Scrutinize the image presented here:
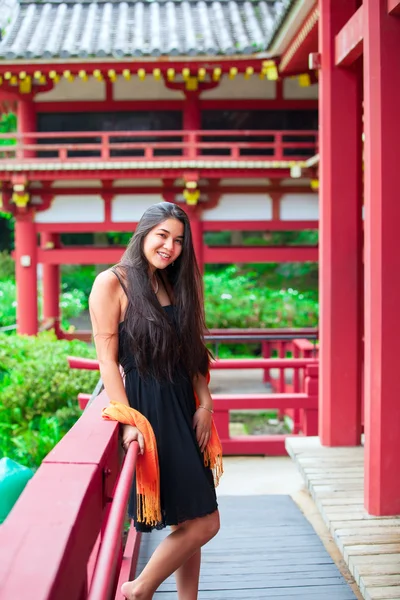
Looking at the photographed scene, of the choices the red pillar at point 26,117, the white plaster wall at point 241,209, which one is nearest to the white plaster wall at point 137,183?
the white plaster wall at point 241,209

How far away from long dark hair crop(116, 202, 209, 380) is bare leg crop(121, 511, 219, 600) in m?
0.53

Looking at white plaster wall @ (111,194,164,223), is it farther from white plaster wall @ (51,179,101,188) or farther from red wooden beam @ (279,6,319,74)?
red wooden beam @ (279,6,319,74)

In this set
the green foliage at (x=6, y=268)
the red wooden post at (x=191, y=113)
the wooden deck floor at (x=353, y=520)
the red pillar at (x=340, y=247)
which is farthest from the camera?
the green foliage at (x=6, y=268)

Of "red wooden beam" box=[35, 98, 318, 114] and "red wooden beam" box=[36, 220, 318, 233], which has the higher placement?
"red wooden beam" box=[35, 98, 318, 114]

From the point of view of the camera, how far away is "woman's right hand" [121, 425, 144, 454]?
2168 mm

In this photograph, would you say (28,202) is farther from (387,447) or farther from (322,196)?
(387,447)

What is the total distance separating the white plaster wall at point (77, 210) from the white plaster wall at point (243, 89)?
226cm

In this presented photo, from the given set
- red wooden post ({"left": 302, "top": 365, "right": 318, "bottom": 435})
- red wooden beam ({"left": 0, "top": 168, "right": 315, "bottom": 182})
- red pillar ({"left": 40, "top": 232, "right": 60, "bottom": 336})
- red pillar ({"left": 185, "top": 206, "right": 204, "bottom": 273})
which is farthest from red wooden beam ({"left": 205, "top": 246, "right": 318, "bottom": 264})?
red pillar ({"left": 40, "top": 232, "right": 60, "bottom": 336})

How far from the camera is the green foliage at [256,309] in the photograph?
15477 millimetres

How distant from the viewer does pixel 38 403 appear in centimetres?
657

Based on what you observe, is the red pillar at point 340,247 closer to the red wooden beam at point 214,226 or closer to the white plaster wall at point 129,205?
the red wooden beam at point 214,226

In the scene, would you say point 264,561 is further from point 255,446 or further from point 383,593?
point 255,446

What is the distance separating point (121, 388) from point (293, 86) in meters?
8.25

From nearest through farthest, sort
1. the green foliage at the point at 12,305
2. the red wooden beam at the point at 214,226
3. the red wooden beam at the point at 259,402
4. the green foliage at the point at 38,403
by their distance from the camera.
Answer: the green foliage at the point at 38,403
the red wooden beam at the point at 259,402
the red wooden beam at the point at 214,226
the green foliage at the point at 12,305
